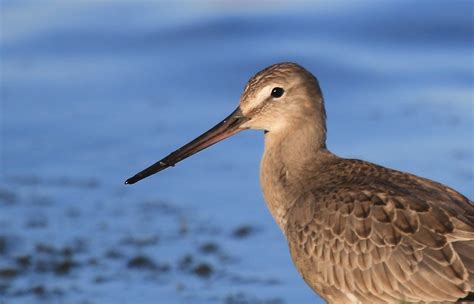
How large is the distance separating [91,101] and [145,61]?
3.70 ft

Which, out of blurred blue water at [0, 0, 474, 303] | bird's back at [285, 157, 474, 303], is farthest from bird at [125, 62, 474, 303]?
blurred blue water at [0, 0, 474, 303]

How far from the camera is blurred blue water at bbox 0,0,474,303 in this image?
9562 mm

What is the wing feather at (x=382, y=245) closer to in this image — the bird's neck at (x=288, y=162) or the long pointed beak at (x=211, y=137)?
the bird's neck at (x=288, y=162)

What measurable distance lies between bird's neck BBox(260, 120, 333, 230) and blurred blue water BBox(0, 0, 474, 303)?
1.70 meters

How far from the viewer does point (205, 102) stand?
1144 cm

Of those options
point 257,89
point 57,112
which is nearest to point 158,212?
point 57,112

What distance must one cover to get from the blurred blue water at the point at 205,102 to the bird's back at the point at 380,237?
1.99 m

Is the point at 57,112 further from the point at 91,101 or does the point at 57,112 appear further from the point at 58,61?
the point at 58,61

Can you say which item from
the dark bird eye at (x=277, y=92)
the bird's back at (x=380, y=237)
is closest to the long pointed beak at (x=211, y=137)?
the dark bird eye at (x=277, y=92)

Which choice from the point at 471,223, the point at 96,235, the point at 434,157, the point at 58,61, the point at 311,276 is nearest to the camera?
the point at 471,223

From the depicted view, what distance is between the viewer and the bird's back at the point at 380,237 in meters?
6.14

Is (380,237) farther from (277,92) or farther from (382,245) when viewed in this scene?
(277,92)

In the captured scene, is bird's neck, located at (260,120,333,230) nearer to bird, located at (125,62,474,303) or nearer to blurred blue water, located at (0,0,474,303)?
bird, located at (125,62,474,303)

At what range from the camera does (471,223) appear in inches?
243
